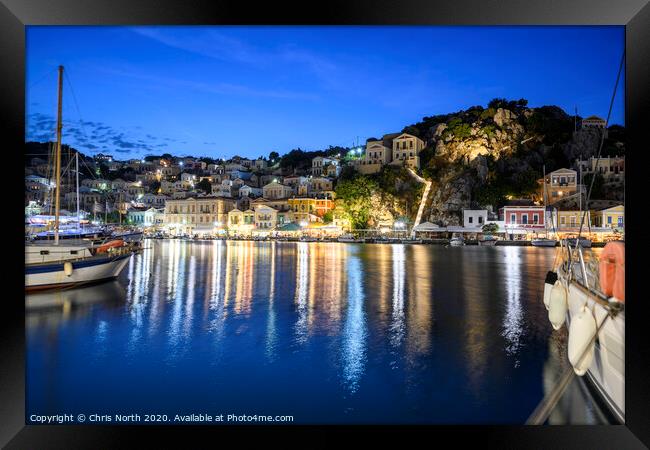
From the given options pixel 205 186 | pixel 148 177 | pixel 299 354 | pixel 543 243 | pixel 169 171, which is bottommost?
pixel 299 354

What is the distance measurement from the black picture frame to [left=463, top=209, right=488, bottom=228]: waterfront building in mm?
24538

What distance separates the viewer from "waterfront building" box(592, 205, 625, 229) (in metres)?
16.6

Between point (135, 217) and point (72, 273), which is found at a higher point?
point (135, 217)

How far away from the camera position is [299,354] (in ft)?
13.3

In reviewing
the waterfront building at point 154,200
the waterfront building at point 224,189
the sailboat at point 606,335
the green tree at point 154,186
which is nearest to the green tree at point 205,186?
the waterfront building at point 224,189

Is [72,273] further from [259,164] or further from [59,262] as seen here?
[259,164]

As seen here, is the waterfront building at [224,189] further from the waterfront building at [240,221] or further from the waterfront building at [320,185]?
the waterfront building at [320,185]

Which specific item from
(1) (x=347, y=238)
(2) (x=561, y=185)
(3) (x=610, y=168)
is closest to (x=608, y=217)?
(3) (x=610, y=168)

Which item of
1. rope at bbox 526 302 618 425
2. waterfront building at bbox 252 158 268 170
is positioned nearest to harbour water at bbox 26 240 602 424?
rope at bbox 526 302 618 425

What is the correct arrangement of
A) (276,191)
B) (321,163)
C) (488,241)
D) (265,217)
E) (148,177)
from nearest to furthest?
(488,241)
(265,217)
(276,191)
(321,163)
(148,177)

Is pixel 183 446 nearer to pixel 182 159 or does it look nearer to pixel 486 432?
pixel 486 432
